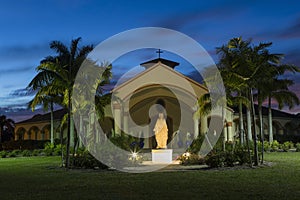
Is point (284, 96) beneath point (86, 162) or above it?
above

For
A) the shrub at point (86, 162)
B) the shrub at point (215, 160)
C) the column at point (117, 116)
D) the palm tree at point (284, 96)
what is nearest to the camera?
the shrub at point (215, 160)

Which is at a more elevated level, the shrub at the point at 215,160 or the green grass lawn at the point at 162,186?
the shrub at the point at 215,160

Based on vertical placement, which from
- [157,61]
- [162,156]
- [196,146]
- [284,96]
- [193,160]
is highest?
[157,61]

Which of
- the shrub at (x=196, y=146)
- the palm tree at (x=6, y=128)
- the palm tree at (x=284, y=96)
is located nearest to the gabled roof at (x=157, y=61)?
the palm tree at (x=284, y=96)

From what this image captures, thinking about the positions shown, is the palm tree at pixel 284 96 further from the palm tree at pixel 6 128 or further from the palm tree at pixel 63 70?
the palm tree at pixel 6 128

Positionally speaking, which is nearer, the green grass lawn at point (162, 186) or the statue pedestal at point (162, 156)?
the green grass lawn at point (162, 186)

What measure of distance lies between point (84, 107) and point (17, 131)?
3081 centimetres

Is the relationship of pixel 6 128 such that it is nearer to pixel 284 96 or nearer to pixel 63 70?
pixel 284 96

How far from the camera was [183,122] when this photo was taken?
33969 mm

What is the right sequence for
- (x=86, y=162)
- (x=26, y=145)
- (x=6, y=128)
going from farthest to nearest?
1. (x=6, y=128)
2. (x=26, y=145)
3. (x=86, y=162)

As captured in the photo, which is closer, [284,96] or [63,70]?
[63,70]

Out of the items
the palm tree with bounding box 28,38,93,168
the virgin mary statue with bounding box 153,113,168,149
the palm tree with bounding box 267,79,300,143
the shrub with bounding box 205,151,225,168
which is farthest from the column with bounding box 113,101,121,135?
the palm tree with bounding box 267,79,300,143

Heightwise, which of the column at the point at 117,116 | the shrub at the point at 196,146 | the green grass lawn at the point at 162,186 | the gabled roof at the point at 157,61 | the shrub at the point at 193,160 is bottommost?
the green grass lawn at the point at 162,186

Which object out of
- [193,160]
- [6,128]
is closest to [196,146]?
[193,160]
